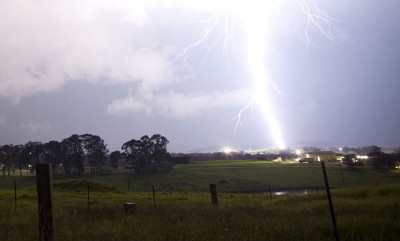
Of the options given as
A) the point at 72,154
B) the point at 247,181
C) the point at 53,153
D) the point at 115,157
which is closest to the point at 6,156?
the point at 53,153

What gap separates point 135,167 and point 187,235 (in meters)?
96.4

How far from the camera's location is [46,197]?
666cm

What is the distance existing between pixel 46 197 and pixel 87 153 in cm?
11488

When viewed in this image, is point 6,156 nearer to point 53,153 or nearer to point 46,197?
point 53,153

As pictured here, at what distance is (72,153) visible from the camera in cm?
11262

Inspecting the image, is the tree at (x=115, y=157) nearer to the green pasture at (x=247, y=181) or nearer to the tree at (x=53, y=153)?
the tree at (x=53, y=153)

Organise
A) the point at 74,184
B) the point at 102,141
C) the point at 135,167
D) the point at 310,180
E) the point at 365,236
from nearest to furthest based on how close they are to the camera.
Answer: the point at 365,236, the point at 74,184, the point at 310,180, the point at 135,167, the point at 102,141

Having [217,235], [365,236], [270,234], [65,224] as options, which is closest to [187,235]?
[217,235]

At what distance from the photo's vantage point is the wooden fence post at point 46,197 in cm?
662

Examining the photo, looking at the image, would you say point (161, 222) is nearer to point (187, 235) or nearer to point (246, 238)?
point (187, 235)

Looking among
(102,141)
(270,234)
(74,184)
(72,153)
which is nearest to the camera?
(270,234)

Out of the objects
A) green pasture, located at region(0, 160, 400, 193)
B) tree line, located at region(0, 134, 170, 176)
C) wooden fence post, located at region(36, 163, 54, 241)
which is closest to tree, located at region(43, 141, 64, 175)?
tree line, located at region(0, 134, 170, 176)

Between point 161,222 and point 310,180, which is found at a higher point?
point 161,222

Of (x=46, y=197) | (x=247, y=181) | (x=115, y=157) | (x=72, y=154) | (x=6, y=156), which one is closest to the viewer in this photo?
(x=46, y=197)
